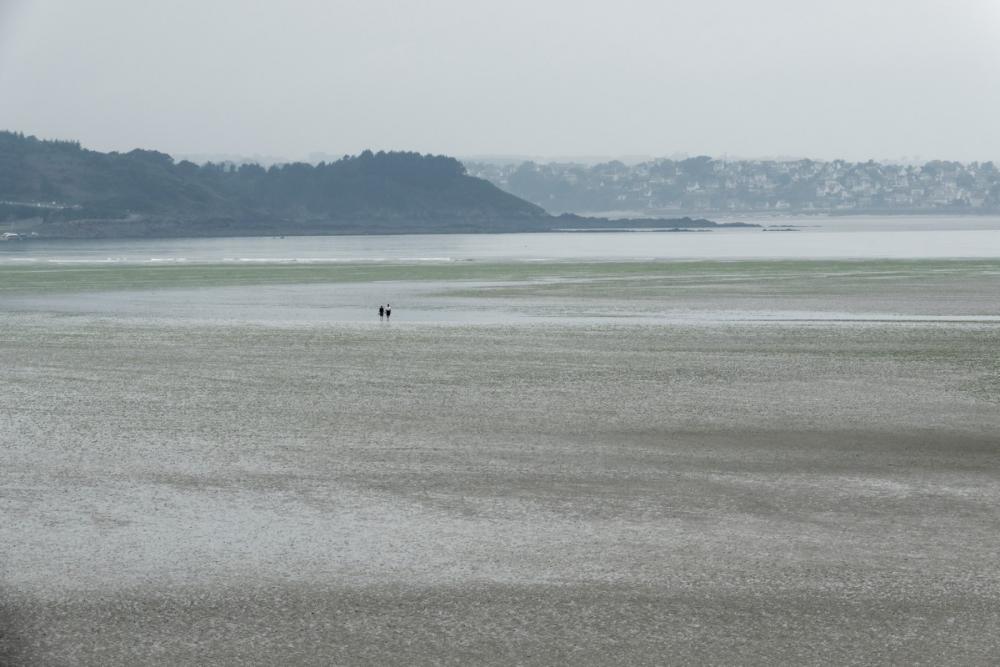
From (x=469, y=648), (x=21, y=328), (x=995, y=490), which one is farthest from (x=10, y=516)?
(x=21, y=328)

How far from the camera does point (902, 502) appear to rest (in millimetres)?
16797

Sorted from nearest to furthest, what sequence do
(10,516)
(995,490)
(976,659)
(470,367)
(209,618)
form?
(976,659) < (209,618) < (10,516) < (995,490) < (470,367)

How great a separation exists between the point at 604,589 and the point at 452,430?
9844mm

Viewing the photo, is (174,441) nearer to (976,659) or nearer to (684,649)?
(684,649)

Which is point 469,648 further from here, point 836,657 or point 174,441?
point 174,441

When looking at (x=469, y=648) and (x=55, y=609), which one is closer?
(x=469, y=648)

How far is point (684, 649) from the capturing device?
11297mm

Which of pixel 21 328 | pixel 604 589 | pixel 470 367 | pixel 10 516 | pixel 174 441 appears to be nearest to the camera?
pixel 604 589

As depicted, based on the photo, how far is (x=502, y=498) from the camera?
17.0 m

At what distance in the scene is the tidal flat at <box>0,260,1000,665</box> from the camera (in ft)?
38.7

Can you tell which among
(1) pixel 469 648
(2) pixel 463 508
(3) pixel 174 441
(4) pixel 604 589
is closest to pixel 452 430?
(3) pixel 174 441

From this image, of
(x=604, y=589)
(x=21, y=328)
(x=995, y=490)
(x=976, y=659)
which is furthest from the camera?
(x=21, y=328)

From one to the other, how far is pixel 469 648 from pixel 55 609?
4041 mm

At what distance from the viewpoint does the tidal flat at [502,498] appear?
11.8m
